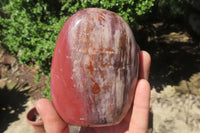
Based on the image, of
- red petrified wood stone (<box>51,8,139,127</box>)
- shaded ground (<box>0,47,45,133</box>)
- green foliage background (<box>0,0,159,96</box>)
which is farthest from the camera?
shaded ground (<box>0,47,45,133</box>)

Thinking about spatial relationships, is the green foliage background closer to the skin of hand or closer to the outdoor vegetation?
the outdoor vegetation

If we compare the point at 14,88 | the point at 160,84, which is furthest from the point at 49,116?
the point at 14,88

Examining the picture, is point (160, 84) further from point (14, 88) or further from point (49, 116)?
point (14, 88)

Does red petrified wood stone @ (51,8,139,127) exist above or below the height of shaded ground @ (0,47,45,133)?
above

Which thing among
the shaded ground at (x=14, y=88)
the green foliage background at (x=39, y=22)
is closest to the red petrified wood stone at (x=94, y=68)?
the green foliage background at (x=39, y=22)

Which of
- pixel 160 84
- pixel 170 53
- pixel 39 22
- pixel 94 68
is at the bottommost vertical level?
pixel 160 84

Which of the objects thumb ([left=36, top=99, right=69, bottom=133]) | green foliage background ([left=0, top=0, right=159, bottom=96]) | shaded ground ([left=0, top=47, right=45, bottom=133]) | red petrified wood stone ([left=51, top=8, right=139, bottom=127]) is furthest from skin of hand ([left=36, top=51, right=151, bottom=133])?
shaded ground ([left=0, top=47, right=45, bottom=133])
